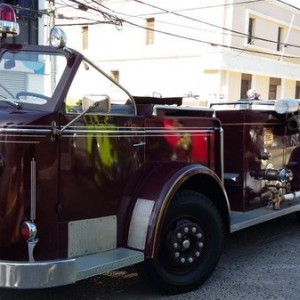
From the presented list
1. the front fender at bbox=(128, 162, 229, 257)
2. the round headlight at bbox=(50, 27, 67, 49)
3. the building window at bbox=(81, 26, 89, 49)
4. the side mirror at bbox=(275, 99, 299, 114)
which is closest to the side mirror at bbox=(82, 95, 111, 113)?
the round headlight at bbox=(50, 27, 67, 49)

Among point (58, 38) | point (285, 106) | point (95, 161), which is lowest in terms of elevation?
point (95, 161)

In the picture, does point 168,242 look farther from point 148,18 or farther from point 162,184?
point 148,18

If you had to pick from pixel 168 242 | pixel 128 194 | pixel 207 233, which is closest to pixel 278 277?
pixel 207 233

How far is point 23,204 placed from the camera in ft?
11.7

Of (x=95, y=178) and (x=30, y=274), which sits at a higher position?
(x=95, y=178)

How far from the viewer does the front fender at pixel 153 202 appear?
4.07 m

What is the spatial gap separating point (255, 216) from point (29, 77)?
275 cm

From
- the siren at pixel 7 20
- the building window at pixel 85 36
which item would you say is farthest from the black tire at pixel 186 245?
the building window at pixel 85 36

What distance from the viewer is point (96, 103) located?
378cm

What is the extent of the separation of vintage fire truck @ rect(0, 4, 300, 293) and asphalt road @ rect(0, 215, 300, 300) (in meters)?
0.22

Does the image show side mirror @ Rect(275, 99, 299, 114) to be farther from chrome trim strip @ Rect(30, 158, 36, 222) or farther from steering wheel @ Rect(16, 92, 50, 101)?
chrome trim strip @ Rect(30, 158, 36, 222)

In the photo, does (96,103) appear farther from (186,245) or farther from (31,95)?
(186,245)

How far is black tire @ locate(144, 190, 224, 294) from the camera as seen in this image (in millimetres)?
4312

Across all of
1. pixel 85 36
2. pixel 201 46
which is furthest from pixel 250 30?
pixel 85 36
